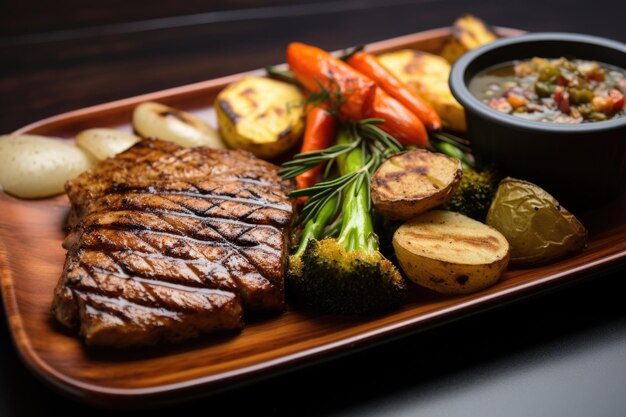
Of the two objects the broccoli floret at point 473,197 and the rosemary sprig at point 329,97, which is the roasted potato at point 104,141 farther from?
the broccoli floret at point 473,197

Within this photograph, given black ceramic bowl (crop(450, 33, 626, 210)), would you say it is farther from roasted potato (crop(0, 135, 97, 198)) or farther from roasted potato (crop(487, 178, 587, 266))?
roasted potato (crop(0, 135, 97, 198))

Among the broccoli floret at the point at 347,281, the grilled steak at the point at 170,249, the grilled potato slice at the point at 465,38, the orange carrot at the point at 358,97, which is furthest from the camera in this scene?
the grilled potato slice at the point at 465,38

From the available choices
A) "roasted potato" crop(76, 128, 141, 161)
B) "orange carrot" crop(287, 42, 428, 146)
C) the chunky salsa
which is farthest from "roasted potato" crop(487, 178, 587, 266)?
"roasted potato" crop(76, 128, 141, 161)

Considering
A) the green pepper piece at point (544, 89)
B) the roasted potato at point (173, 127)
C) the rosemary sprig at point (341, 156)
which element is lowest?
the rosemary sprig at point (341, 156)

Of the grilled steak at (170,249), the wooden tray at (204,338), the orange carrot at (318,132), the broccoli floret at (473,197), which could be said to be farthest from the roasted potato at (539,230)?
the orange carrot at (318,132)

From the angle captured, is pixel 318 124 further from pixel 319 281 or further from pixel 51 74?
pixel 51 74

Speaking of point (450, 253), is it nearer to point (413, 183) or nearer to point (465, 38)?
point (413, 183)

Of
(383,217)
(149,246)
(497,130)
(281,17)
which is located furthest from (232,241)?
(281,17)

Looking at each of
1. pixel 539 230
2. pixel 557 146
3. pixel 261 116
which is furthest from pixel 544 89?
pixel 261 116
